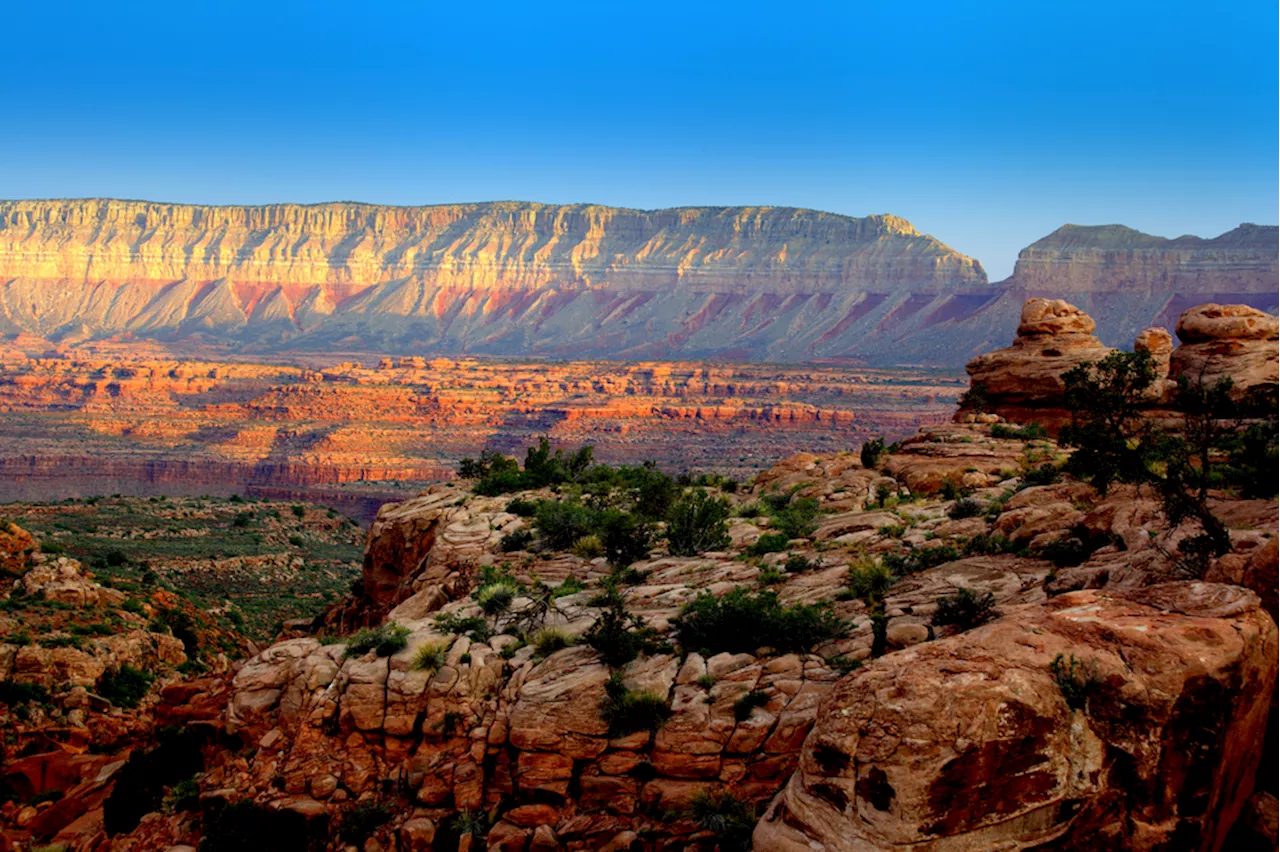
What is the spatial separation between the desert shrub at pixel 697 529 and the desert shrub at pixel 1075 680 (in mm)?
11565

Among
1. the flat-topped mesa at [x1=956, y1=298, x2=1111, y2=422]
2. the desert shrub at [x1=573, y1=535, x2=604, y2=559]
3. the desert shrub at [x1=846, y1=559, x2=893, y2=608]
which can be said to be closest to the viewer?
the desert shrub at [x1=846, y1=559, x2=893, y2=608]

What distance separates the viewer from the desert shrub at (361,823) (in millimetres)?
13797

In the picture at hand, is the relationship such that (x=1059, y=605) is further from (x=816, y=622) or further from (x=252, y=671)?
(x=252, y=671)

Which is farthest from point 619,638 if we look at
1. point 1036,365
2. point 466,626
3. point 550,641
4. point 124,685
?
point 1036,365

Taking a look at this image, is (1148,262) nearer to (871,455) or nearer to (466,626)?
(871,455)

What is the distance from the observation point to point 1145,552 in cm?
1406

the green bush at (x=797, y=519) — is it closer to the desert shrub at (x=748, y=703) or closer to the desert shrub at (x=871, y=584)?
the desert shrub at (x=871, y=584)

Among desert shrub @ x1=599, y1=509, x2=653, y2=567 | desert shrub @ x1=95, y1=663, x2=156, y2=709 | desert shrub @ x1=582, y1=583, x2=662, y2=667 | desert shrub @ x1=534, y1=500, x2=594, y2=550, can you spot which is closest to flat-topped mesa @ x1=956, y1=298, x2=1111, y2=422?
desert shrub @ x1=534, y1=500, x2=594, y2=550

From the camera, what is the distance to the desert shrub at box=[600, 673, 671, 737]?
44.6ft

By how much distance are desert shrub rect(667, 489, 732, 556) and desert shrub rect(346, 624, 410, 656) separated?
6.58 metres

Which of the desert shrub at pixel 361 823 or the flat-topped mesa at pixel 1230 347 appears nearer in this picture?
the desert shrub at pixel 361 823

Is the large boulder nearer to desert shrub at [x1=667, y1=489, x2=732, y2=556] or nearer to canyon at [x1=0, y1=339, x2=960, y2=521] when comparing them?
desert shrub at [x1=667, y1=489, x2=732, y2=556]

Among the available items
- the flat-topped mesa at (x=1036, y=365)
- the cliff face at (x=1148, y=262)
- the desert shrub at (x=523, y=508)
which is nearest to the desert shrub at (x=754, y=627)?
the desert shrub at (x=523, y=508)

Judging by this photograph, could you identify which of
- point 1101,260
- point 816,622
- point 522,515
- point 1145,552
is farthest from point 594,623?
point 1101,260
